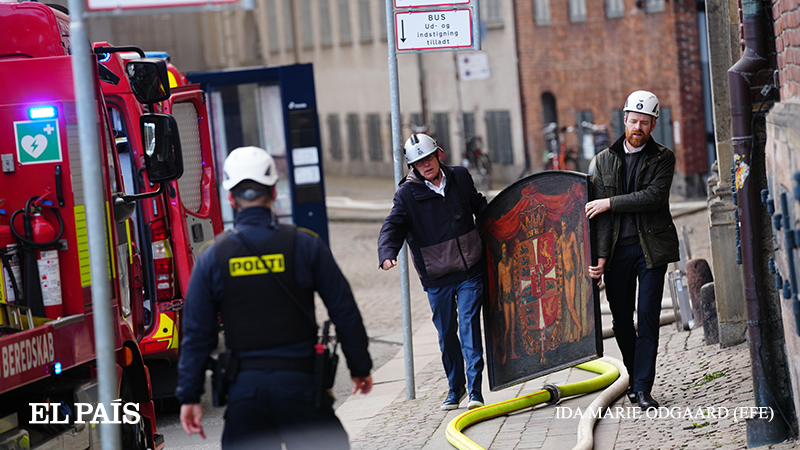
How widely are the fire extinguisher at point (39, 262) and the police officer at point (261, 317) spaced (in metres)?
1.59

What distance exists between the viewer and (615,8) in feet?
88.6

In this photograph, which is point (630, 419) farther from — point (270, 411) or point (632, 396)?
point (270, 411)

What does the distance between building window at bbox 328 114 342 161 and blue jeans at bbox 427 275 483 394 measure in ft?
115

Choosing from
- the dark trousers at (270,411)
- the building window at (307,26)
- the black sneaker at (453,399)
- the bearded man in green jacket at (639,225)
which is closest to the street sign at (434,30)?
the bearded man in green jacket at (639,225)

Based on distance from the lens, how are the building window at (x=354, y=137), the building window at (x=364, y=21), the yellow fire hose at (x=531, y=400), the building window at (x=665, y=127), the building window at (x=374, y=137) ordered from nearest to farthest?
the yellow fire hose at (x=531, y=400)
the building window at (x=665, y=127)
the building window at (x=364, y=21)
the building window at (x=374, y=137)
the building window at (x=354, y=137)

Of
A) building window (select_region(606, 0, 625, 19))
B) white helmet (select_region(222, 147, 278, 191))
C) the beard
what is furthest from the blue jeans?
building window (select_region(606, 0, 625, 19))

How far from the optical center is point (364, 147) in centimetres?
4103

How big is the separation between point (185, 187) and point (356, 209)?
1832 cm

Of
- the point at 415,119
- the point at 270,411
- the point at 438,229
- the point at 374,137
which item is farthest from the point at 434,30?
the point at 374,137

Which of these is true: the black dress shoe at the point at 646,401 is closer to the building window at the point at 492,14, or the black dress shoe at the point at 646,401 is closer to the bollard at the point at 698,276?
the bollard at the point at 698,276

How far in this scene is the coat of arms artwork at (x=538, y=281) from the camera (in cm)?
740

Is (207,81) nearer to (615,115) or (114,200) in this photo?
(114,200)

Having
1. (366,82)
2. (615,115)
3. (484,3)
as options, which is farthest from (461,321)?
(366,82)

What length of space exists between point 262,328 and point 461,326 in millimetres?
3345
